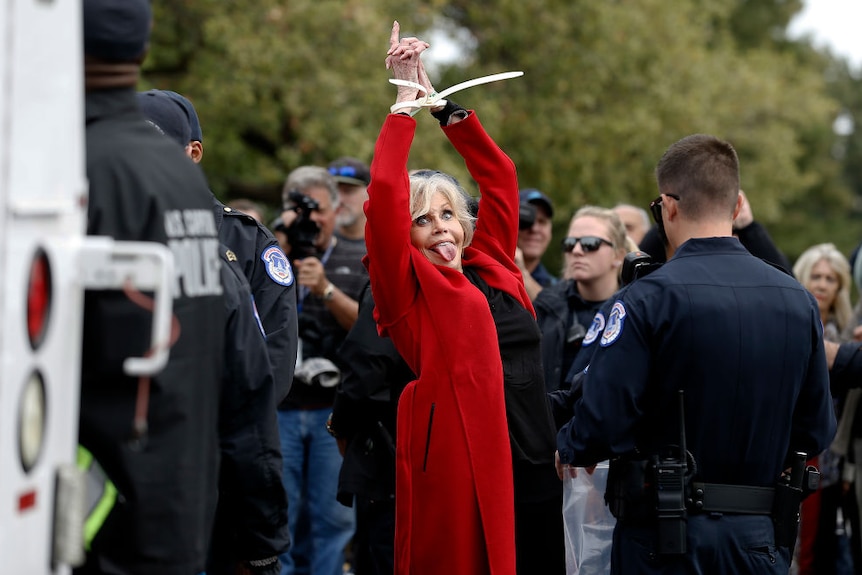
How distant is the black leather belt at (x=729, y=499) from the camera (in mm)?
3691

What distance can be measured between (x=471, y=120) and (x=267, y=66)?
912 cm

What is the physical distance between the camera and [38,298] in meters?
2.12

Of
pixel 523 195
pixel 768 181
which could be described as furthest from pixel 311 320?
pixel 768 181

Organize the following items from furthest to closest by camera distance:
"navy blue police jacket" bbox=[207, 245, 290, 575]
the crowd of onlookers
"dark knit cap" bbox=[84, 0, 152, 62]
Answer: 1. the crowd of onlookers
2. "navy blue police jacket" bbox=[207, 245, 290, 575]
3. "dark knit cap" bbox=[84, 0, 152, 62]

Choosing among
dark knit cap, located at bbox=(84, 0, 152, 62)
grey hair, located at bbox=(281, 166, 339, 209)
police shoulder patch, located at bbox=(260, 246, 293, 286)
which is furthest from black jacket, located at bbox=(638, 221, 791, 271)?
dark knit cap, located at bbox=(84, 0, 152, 62)

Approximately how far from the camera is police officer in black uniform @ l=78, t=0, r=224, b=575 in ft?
7.88

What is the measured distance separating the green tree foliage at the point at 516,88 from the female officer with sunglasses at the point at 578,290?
23.7 ft

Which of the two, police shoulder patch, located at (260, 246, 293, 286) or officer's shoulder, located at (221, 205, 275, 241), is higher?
officer's shoulder, located at (221, 205, 275, 241)

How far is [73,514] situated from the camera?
2.25 meters

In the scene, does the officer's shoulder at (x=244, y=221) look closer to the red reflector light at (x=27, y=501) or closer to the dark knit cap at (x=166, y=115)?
the dark knit cap at (x=166, y=115)

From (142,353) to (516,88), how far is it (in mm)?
16737

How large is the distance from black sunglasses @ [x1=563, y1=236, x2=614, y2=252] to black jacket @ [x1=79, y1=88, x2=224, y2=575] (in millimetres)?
3495

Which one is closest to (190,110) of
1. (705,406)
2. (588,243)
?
(705,406)

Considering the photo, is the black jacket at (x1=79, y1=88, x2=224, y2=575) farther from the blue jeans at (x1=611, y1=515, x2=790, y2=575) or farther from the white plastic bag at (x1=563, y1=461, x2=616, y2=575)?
the white plastic bag at (x1=563, y1=461, x2=616, y2=575)
